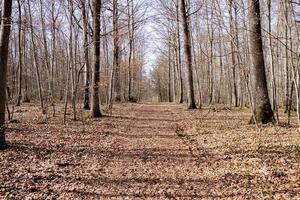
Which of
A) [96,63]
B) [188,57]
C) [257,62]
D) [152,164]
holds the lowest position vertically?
[152,164]

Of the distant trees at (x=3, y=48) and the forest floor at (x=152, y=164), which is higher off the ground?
the distant trees at (x=3, y=48)

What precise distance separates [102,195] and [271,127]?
7757 mm

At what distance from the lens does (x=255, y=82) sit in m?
12.5

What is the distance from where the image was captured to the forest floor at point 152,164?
5801 millimetres

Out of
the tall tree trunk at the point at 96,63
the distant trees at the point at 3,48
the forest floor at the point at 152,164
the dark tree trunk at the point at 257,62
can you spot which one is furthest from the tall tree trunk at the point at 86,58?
the dark tree trunk at the point at 257,62

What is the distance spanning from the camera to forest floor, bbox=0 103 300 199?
580 cm

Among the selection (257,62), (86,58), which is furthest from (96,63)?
(257,62)

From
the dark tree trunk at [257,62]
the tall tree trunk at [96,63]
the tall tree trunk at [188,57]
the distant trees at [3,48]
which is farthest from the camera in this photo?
the tall tree trunk at [188,57]

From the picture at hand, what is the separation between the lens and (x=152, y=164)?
7809mm

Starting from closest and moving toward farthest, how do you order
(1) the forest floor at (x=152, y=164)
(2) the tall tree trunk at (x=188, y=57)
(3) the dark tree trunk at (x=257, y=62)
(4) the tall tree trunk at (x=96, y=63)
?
(1) the forest floor at (x=152, y=164)
(3) the dark tree trunk at (x=257, y=62)
(4) the tall tree trunk at (x=96, y=63)
(2) the tall tree trunk at (x=188, y=57)

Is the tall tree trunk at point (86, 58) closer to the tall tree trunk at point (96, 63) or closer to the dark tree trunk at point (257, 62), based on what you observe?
the tall tree trunk at point (96, 63)

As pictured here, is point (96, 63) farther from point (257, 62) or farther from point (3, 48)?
point (257, 62)

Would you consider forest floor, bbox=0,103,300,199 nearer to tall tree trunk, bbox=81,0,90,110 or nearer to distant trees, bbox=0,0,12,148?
distant trees, bbox=0,0,12,148

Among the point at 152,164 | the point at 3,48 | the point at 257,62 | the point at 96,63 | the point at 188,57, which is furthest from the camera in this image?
the point at 188,57
